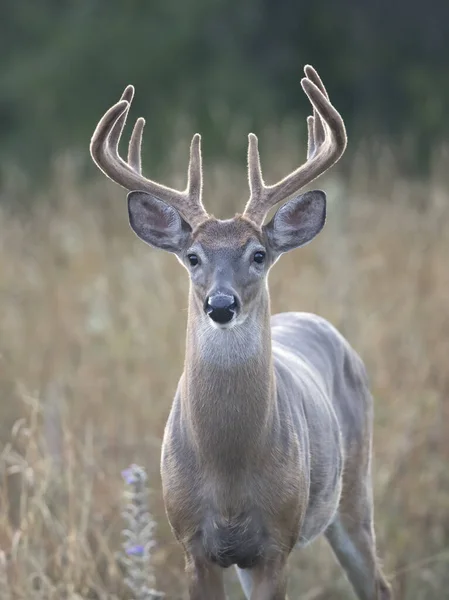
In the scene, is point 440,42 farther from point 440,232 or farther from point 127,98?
point 127,98

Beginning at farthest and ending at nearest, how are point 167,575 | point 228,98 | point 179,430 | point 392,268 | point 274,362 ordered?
point 228,98 < point 392,268 < point 167,575 < point 274,362 < point 179,430

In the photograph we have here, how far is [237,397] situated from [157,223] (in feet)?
2.16

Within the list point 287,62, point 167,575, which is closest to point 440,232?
point 167,575

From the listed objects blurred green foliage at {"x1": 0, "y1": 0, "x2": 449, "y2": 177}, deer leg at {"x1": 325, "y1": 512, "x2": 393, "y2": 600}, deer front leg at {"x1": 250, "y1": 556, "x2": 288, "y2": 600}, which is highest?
blurred green foliage at {"x1": 0, "y1": 0, "x2": 449, "y2": 177}

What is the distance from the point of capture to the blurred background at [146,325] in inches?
215

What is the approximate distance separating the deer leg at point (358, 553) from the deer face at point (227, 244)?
4.12 feet

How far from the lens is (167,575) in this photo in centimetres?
568

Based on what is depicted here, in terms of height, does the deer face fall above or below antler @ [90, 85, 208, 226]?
below

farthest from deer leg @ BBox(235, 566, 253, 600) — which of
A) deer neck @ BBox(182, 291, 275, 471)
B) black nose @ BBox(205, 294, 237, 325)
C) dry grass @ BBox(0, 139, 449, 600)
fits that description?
black nose @ BBox(205, 294, 237, 325)

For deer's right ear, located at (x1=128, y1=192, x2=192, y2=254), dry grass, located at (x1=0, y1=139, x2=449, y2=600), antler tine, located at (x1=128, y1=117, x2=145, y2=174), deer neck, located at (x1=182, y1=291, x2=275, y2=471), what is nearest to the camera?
deer neck, located at (x1=182, y1=291, x2=275, y2=471)

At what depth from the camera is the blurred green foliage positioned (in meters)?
15.7

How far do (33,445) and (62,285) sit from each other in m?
3.90

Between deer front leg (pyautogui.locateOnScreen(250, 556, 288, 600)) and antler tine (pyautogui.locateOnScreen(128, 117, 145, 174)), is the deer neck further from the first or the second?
antler tine (pyautogui.locateOnScreen(128, 117, 145, 174))

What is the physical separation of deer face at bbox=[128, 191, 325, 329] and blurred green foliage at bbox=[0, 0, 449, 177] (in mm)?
10275
